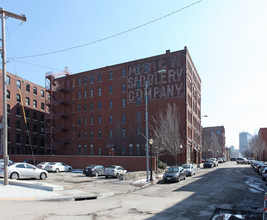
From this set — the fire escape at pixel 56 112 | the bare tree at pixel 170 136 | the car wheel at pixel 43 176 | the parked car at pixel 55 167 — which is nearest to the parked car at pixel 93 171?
the car wheel at pixel 43 176

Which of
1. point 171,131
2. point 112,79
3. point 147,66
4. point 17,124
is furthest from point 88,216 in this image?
point 17,124

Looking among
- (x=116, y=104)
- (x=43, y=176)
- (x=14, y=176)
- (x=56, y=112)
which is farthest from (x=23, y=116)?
(x=14, y=176)

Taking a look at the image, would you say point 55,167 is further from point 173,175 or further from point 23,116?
point 23,116

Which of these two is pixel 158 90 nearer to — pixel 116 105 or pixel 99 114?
pixel 116 105

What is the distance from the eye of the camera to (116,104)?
184 feet

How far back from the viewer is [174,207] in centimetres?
1195

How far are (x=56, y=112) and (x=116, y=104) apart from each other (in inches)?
634

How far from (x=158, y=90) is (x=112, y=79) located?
1181 centimetres

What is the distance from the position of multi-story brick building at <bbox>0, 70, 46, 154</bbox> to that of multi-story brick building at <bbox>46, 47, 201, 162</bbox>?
332 centimetres

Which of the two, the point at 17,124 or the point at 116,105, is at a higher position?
the point at 116,105

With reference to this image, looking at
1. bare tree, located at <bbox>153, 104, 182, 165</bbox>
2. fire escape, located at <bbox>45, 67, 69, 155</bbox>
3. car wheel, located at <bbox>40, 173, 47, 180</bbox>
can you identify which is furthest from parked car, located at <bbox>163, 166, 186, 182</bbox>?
fire escape, located at <bbox>45, 67, 69, 155</bbox>

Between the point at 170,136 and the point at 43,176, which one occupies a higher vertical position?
the point at 170,136

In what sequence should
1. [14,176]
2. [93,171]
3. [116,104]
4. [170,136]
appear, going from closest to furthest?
[14,176] → [93,171] → [170,136] → [116,104]

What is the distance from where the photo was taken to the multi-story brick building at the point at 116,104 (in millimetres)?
50125
